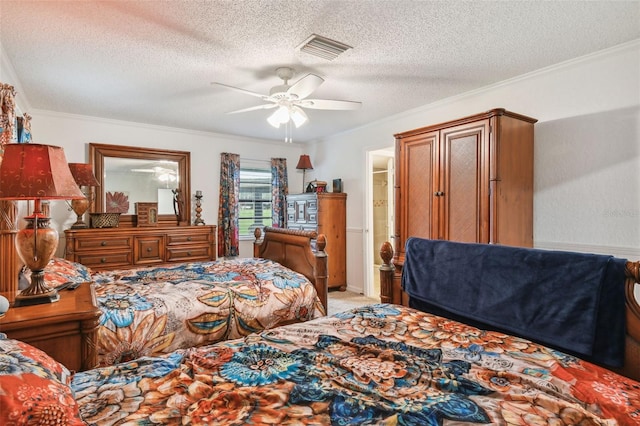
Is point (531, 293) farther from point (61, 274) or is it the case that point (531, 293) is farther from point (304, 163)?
point (304, 163)

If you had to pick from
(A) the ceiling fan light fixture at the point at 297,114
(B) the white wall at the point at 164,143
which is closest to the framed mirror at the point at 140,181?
(B) the white wall at the point at 164,143

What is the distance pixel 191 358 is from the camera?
4.34 feet

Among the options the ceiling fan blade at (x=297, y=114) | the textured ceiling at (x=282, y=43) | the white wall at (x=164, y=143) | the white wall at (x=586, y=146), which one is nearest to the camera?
the textured ceiling at (x=282, y=43)

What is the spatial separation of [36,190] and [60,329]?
636 millimetres

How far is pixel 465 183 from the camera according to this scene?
285 cm

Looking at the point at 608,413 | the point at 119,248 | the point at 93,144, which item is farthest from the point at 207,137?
the point at 608,413

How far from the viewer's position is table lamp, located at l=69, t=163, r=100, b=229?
3.71 meters

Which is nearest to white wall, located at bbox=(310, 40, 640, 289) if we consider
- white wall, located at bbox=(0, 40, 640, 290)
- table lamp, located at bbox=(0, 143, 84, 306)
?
white wall, located at bbox=(0, 40, 640, 290)

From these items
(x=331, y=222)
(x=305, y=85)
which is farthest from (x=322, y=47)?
(x=331, y=222)

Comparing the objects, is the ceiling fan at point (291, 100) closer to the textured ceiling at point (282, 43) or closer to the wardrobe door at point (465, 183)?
the textured ceiling at point (282, 43)

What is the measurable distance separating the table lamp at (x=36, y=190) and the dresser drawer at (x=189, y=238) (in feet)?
9.14

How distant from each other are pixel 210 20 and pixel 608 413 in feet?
8.52

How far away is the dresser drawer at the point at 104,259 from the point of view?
390cm

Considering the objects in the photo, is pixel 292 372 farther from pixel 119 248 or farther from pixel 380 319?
pixel 119 248
